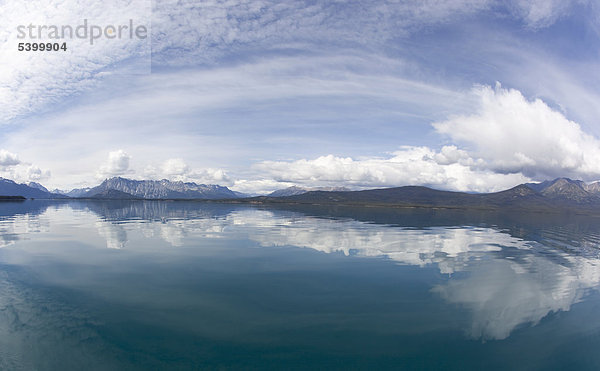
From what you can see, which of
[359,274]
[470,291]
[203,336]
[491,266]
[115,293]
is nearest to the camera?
[203,336]

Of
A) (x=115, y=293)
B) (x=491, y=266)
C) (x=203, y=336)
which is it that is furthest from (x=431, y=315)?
(x=115, y=293)

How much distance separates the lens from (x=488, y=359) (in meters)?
15.4

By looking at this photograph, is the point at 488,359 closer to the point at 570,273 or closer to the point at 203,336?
the point at 203,336

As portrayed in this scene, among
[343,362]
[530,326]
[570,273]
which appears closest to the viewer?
[343,362]

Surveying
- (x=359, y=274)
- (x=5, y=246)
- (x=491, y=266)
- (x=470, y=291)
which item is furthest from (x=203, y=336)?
(x=5, y=246)

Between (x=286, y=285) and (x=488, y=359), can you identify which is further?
(x=286, y=285)

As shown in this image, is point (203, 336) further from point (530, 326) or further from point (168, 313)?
point (530, 326)

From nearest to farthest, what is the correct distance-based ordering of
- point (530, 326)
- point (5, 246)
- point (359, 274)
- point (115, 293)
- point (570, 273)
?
point (530, 326)
point (115, 293)
point (359, 274)
point (570, 273)
point (5, 246)

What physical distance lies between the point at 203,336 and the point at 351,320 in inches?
355

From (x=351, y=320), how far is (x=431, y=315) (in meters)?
5.70

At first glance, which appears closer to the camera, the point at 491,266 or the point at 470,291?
the point at 470,291

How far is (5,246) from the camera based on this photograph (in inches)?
1665

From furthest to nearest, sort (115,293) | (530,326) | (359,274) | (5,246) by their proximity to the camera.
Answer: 1. (5,246)
2. (359,274)
3. (115,293)
4. (530,326)

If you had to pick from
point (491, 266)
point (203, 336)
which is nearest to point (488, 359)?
point (203, 336)
